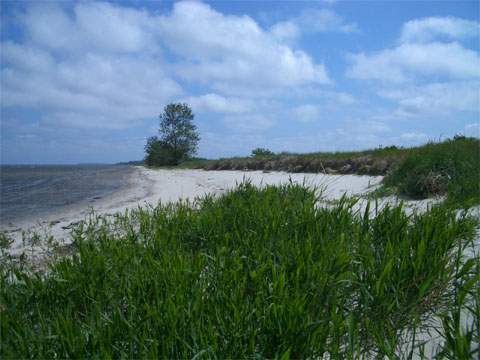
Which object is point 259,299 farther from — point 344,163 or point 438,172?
point 344,163

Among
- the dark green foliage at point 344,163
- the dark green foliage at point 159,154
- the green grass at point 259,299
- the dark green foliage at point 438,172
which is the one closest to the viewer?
the green grass at point 259,299

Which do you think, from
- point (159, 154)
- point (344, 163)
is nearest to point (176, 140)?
point (159, 154)

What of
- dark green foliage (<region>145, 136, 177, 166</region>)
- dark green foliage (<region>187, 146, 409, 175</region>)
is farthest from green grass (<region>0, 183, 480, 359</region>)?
dark green foliage (<region>145, 136, 177, 166</region>)

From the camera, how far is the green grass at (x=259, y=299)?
1.52 meters

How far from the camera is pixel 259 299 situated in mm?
1721

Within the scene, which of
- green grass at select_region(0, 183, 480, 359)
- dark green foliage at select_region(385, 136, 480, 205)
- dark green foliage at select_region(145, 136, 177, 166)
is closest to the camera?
green grass at select_region(0, 183, 480, 359)

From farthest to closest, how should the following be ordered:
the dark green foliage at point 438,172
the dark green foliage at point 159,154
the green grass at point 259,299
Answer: the dark green foliage at point 159,154
the dark green foliage at point 438,172
the green grass at point 259,299

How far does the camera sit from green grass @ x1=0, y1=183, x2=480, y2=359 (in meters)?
1.52

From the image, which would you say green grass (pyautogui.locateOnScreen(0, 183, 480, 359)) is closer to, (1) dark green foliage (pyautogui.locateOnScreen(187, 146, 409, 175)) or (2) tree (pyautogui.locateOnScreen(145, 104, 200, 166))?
(1) dark green foliage (pyautogui.locateOnScreen(187, 146, 409, 175))

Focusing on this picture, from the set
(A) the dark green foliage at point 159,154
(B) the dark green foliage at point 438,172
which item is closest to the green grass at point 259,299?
(B) the dark green foliage at point 438,172

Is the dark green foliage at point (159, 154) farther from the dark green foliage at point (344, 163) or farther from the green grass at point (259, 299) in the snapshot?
the green grass at point (259, 299)

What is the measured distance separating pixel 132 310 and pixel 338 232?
1.69 metres

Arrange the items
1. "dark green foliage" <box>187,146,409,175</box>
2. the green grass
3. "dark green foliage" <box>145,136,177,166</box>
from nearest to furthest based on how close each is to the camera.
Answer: the green grass, "dark green foliage" <box>187,146,409,175</box>, "dark green foliage" <box>145,136,177,166</box>

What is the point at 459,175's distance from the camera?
5168mm
